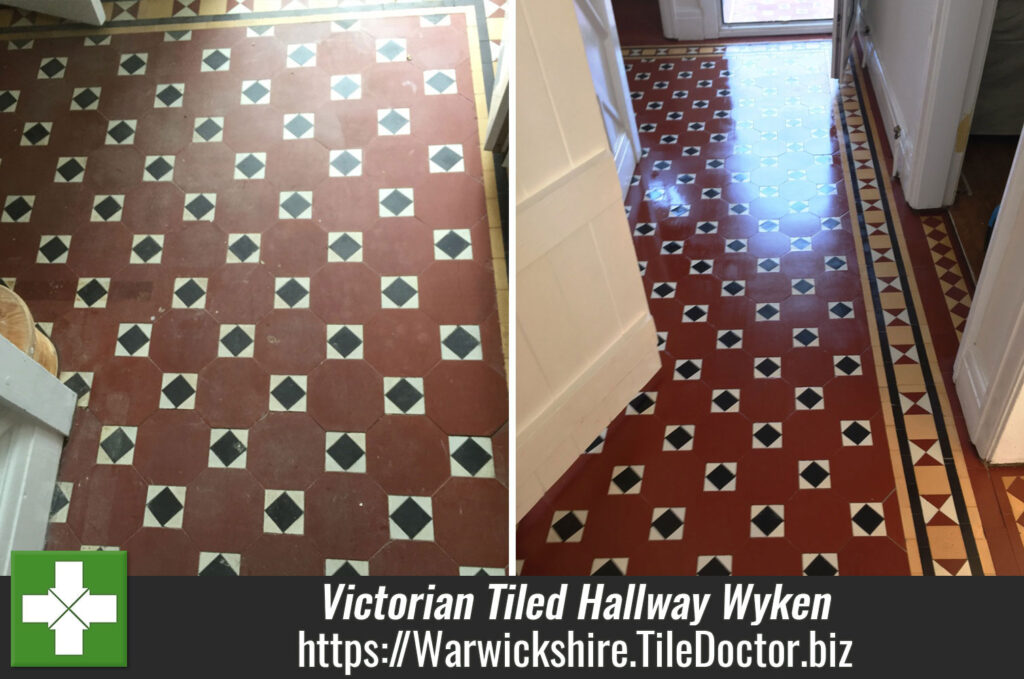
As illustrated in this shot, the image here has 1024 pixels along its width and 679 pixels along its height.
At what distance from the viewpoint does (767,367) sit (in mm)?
4961

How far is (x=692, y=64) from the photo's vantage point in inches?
297

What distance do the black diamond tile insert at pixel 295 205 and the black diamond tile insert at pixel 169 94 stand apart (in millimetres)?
1109

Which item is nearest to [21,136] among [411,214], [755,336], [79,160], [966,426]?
[79,160]

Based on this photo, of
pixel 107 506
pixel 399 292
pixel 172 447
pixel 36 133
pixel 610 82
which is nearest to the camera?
pixel 107 506

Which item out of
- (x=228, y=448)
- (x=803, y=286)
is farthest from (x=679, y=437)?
(x=228, y=448)

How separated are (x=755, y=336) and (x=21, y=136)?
→ 14.1 ft

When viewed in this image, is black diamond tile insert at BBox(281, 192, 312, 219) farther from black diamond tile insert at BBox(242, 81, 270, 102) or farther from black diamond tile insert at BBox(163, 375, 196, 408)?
black diamond tile insert at BBox(163, 375, 196, 408)

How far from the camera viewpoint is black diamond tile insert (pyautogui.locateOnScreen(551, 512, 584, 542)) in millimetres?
4430

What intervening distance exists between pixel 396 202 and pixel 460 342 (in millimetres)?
916

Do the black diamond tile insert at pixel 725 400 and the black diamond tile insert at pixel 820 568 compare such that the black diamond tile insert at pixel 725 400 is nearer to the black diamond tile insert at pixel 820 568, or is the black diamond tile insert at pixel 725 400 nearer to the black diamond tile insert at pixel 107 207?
the black diamond tile insert at pixel 820 568

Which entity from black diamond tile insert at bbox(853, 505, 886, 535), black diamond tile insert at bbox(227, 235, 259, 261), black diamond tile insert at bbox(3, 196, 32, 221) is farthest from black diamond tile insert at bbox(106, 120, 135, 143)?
black diamond tile insert at bbox(853, 505, 886, 535)

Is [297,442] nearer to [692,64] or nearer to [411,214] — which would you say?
[411,214]

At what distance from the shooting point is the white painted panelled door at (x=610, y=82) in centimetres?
564

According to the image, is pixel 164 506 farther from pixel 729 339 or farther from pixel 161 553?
pixel 729 339
